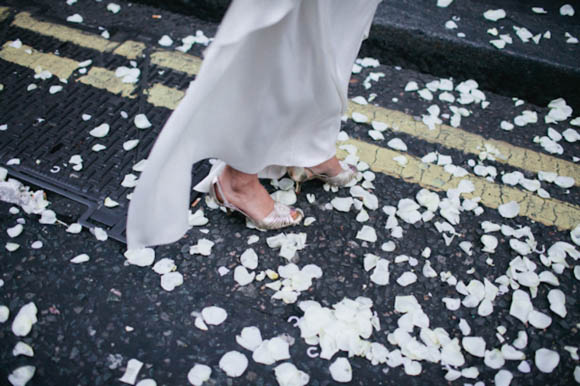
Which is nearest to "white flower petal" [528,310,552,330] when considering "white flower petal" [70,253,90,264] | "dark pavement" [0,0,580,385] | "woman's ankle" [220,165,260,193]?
"dark pavement" [0,0,580,385]

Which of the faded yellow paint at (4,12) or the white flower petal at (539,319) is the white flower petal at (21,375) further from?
the faded yellow paint at (4,12)

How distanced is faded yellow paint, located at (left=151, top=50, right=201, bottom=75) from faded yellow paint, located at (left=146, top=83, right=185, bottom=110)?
0.68 ft

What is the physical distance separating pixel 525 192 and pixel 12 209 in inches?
94.6

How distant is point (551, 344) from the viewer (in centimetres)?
160

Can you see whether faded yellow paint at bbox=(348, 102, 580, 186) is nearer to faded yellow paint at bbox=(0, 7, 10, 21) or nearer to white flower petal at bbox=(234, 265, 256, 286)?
white flower petal at bbox=(234, 265, 256, 286)

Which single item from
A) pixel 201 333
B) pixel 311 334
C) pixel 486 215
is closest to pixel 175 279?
pixel 201 333

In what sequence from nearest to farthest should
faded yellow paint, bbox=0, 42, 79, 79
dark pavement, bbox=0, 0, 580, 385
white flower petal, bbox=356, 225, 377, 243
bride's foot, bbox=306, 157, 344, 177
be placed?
1. dark pavement, bbox=0, 0, 580, 385
2. white flower petal, bbox=356, 225, 377, 243
3. bride's foot, bbox=306, 157, 344, 177
4. faded yellow paint, bbox=0, 42, 79, 79

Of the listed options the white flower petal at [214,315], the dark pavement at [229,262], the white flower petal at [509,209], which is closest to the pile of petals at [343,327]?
the dark pavement at [229,262]

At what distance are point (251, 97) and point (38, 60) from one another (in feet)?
6.14

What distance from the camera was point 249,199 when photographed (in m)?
1.85

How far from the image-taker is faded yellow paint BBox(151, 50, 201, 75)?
2.67m

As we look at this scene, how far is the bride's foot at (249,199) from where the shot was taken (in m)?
1.84

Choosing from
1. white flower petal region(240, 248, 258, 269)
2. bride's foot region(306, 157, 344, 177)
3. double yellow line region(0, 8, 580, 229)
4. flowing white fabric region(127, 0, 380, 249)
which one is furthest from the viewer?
double yellow line region(0, 8, 580, 229)

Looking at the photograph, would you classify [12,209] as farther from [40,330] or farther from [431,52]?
[431,52]
